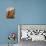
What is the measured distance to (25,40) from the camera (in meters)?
2.95

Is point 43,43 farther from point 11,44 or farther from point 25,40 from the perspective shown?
point 11,44

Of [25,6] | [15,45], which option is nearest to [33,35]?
[15,45]

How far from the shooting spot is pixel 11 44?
9.84 ft

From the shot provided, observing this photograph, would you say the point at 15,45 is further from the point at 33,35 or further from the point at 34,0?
the point at 34,0

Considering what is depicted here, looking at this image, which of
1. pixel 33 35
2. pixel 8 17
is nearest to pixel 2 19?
pixel 8 17

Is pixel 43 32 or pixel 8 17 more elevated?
pixel 8 17

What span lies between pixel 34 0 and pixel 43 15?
405 mm

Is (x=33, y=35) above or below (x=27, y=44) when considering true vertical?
above

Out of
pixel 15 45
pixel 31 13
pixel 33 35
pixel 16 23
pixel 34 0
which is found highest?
pixel 34 0

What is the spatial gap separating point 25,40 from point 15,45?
0.85 feet

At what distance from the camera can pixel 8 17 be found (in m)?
3.08

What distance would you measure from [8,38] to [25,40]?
0.39 metres

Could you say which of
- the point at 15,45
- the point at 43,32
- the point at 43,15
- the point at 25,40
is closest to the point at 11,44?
the point at 15,45

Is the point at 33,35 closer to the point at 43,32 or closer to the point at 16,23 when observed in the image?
the point at 43,32
